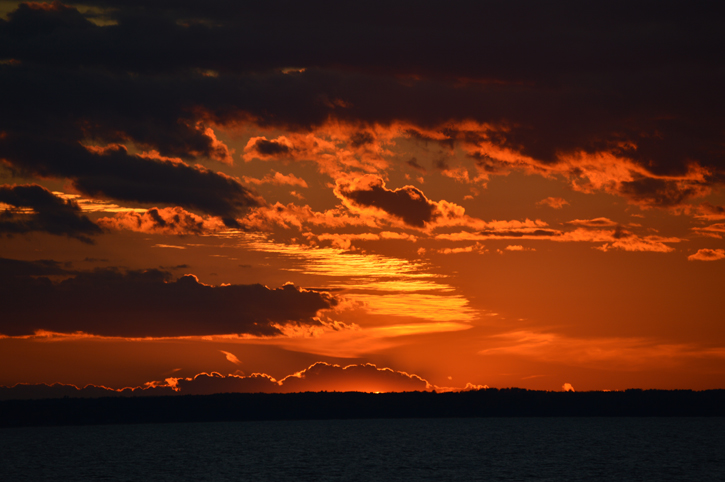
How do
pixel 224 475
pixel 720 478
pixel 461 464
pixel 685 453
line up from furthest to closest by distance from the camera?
1. pixel 685 453
2. pixel 461 464
3. pixel 224 475
4. pixel 720 478

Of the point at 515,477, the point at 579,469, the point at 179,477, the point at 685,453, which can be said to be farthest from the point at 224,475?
the point at 685,453

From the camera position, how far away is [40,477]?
144000 mm

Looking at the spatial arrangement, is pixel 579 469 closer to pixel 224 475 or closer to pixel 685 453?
pixel 685 453

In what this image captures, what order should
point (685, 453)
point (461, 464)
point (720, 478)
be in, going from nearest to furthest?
1. point (720, 478)
2. point (461, 464)
3. point (685, 453)

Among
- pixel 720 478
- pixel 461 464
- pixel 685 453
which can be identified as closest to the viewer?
pixel 720 478

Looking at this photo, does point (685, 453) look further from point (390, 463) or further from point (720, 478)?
point (390, 463)

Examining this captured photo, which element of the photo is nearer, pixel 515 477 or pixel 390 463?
pixel 515 477

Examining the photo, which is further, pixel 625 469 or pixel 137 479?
pixel 625 469

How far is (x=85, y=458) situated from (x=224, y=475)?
72.8 metres

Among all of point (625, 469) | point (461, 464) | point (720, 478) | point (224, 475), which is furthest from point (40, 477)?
point (720, 478)

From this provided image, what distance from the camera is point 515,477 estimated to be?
132m

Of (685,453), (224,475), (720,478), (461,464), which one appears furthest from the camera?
(685,453)

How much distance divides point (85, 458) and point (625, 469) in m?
136

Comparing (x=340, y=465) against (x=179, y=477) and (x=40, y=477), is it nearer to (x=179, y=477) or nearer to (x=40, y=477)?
(x=179, y=477)
